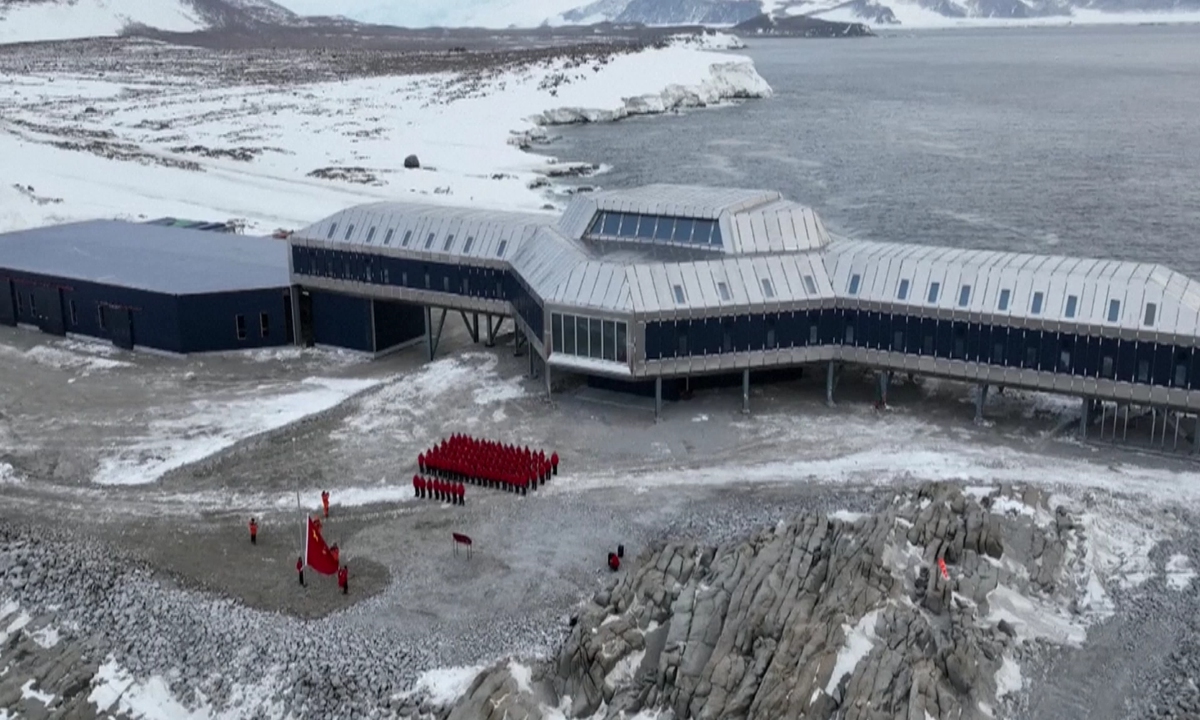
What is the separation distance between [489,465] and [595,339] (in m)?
7.51

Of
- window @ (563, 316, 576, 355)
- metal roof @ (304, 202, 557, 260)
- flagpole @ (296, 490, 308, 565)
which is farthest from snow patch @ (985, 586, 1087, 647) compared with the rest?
metal roof @ (304, 202, 557, 260)

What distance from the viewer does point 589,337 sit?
48.1 m

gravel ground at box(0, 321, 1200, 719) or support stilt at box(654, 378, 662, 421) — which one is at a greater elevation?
support stilt at box(654, 378, 662, 421)

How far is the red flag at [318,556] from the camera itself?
36625mm

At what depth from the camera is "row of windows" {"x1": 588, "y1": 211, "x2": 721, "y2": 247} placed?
2032 inches

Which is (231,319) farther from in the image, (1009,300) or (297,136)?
(297,136)

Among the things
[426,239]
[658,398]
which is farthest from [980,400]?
[426,239]

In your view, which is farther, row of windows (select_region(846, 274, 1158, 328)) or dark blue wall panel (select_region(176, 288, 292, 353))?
dark blue wall panel (select_region(176, 288, 292, 353))

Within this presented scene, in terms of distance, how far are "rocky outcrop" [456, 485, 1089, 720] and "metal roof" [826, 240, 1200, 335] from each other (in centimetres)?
1103

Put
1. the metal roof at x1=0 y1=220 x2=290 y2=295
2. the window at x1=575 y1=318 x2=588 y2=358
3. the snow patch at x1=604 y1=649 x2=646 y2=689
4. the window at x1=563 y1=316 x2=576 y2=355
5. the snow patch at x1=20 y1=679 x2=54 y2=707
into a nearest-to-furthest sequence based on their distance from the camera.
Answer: the snow patch at x1=604 y1=649 x2=646 y2=689
the snow patch at x1=20 y1=679 x2=54 y2=707
the window at x1=575 y1=318 x2=588 y2=358
the window at x1=563 y1=316 x2=576 y2=355
the metal roof at x1=0 y1=220 x2=290 y2=295

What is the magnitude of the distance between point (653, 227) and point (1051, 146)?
92.0 meters

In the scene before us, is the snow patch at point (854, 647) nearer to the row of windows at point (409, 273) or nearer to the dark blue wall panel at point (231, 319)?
the row of windows at point (409, 273)

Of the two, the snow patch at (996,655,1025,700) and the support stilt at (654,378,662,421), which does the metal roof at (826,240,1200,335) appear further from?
the snow patch at (996,655,1025,700)

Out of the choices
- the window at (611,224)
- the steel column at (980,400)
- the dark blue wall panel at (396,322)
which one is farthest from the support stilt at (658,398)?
the dark blue wall panel at (396,322)
